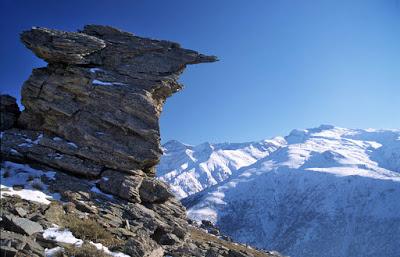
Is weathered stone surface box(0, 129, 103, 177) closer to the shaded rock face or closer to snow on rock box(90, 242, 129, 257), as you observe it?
the shaded rock face

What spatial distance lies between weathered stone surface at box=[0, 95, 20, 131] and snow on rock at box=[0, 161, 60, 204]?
493 cm

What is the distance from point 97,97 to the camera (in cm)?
4028

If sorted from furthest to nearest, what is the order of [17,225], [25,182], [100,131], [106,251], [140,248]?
[100,131] < [25,182] < [140,248] < [106,251] < [17,225]

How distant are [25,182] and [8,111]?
10.4 metres

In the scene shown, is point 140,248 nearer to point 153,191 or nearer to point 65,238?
point 65,238

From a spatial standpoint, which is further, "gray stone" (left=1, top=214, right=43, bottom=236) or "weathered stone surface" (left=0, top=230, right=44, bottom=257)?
"gray stone" (left=1, top=214, right=43, bottom=236)

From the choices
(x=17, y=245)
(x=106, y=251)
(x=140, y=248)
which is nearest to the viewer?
(x=17, y=245)

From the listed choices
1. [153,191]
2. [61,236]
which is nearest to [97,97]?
[153,191]

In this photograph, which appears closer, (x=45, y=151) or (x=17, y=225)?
(x=17, y=225)

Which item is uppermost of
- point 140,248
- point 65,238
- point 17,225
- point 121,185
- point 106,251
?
point 121,185

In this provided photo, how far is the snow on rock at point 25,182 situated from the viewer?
3000cm

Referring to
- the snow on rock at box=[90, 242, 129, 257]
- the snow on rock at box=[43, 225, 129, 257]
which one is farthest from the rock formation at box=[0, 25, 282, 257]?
the snow on rock at box=[90, 242, 129, 257]

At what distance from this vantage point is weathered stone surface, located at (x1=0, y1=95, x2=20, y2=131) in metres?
38.8

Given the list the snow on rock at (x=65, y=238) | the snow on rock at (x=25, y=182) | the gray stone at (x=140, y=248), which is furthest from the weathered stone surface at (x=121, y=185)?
the snow on rock at (x=65, y=238)
